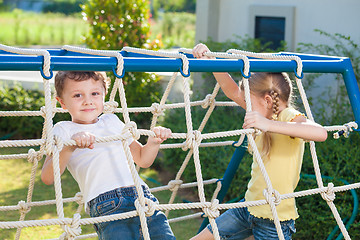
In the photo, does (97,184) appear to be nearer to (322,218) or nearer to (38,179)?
(322,218)

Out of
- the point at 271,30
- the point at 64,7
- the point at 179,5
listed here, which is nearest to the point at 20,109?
the point at 271,30

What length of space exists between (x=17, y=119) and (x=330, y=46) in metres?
3.14

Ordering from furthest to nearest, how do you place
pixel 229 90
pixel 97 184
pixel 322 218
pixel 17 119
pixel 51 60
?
pixel 17 119, pixel 322 218, pixel 229 90, pixel 97 184, pixel 51 60

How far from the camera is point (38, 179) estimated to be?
457 cm

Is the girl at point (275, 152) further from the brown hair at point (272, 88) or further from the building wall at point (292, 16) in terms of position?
the building wall at point (292, 16)

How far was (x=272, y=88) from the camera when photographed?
2.24 meters

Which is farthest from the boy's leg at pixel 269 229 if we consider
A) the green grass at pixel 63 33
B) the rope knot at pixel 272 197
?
the green grass at pixel 63 33

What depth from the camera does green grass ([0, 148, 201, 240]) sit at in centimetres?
353

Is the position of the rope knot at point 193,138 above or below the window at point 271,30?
below

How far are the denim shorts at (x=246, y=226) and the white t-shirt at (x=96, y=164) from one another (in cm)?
53

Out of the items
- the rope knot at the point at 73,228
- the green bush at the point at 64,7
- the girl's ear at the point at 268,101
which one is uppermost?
the green bush at the point at 64,7

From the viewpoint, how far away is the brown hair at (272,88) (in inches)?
88.0

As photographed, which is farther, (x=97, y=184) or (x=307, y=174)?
(x=307, y=174)

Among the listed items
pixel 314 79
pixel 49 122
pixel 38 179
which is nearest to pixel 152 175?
pixel 38 179
